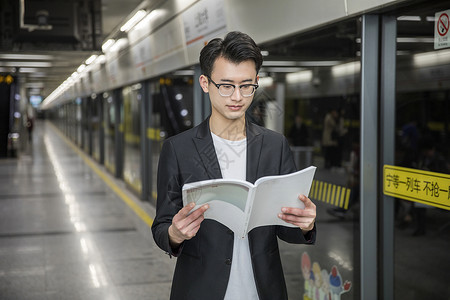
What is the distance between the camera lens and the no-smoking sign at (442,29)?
2.59 m

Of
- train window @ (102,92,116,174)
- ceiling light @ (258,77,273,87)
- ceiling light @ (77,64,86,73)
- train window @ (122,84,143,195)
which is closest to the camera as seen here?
ceiling light @ (258,77,273,87)

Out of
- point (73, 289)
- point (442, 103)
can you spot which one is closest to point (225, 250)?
point (442, 103)

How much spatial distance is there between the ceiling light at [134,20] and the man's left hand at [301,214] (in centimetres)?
634

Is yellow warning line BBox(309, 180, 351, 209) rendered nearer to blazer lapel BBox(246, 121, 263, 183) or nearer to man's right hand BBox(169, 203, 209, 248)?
blazer lapel BBox(246, 121, 263, 183)

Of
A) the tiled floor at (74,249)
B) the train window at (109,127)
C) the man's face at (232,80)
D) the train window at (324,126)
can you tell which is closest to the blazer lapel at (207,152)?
the man's face at (232,80)

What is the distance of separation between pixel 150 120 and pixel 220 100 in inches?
292

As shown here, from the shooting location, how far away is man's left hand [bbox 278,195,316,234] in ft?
5.19

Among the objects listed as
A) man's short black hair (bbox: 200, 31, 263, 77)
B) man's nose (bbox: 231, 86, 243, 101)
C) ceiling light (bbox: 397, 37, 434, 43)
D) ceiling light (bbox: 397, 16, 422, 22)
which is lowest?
man's nose (bbox: 231, 86, 243, 101)

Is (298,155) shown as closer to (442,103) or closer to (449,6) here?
(442,103)

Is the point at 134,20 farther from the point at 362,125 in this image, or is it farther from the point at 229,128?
the point at 229,128

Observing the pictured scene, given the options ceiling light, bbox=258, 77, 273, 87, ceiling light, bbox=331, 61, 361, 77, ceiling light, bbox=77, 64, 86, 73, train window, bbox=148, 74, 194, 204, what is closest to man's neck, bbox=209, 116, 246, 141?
ceiling light, bbox=331, 61, 361, 77

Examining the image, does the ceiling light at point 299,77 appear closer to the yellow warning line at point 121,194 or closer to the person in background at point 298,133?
the person in background at point 298,133

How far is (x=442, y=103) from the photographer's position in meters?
3.39

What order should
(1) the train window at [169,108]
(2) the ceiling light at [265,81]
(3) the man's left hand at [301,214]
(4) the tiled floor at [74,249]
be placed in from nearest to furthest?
1. (3) the man's left hand at [301,214]
2. (2) the ceiling light at [265,81]
3. (4) the tiled floor at [74,249]
4. (1) the train window at [169,108]
